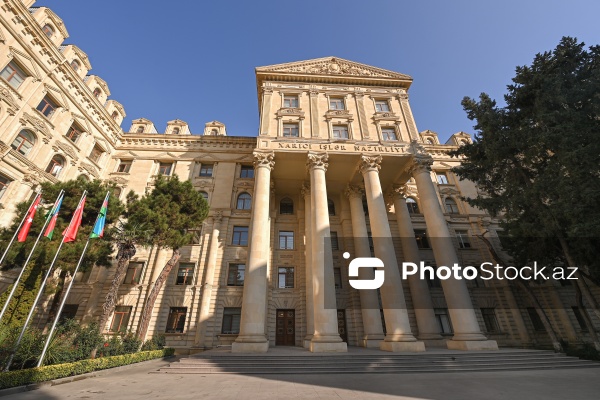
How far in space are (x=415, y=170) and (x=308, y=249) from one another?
429 inches

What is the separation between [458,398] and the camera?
23.7ft

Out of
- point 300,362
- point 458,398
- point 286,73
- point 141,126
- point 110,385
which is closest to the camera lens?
point 458,398

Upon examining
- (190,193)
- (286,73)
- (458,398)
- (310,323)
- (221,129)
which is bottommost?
(458,398)

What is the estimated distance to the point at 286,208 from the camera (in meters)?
27.1

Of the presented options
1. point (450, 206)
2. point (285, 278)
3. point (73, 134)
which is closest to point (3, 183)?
point (73, 134)

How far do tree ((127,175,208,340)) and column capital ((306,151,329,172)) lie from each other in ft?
28.3

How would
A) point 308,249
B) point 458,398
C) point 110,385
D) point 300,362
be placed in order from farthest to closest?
point 308,249
point 300,362
point 110,385
point 458,398

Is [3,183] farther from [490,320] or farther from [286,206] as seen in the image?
[490,320]

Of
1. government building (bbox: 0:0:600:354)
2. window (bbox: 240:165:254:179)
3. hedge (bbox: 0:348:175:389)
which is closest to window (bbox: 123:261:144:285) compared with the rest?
government building (bbox: 0:0:600:354)

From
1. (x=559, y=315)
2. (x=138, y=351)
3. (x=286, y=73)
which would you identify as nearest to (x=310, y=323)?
(x=138, y=351)

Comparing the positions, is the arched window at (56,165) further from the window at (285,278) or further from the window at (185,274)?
the window at (285,278)

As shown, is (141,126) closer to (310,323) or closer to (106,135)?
(106,135)

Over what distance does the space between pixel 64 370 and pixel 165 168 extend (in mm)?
21086

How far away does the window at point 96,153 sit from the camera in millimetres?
25766
